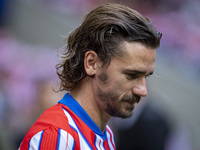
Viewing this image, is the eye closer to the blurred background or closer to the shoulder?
the shoulder

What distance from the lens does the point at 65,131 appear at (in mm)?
1767

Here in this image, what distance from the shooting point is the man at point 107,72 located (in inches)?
78.3

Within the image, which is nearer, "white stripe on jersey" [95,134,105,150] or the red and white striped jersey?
the red and white striped jersey

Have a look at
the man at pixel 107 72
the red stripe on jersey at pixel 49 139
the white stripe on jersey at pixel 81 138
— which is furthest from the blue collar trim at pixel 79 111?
the red stripe on jersey at pixel 49 139

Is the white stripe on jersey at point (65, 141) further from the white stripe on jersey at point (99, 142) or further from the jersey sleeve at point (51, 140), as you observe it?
the white stripe on jersey at point (99, 142)

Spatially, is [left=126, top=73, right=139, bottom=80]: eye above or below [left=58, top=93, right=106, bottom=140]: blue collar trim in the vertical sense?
above

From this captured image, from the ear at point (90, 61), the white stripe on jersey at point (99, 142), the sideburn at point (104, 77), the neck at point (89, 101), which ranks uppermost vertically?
the ear at point (90, 61)

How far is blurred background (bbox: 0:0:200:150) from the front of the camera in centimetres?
521

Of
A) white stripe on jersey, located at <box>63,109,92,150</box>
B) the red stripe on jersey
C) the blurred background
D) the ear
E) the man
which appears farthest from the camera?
the blurred background

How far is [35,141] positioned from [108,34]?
2.66 ft

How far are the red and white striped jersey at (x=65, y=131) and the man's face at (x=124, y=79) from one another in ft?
0.54

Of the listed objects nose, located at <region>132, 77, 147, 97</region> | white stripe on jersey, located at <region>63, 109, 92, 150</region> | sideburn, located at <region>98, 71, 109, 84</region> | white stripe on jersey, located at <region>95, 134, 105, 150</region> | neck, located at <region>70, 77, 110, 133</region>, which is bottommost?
white stripe on jersey, located at <region>95, 134, 105, 150</region>

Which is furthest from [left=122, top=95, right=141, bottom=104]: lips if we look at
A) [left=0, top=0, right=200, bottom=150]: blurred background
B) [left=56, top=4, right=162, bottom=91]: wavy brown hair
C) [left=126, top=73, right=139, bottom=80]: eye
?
[left=0, top=0, right=200, bottom=150]: blurred background

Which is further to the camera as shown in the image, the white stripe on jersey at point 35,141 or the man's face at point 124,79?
the man's face at point 124,79
